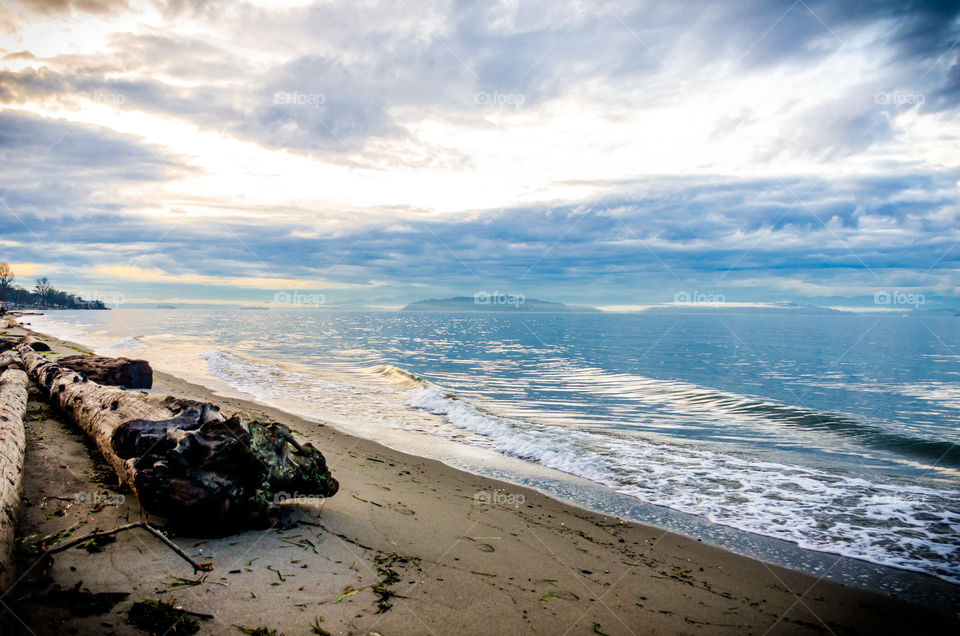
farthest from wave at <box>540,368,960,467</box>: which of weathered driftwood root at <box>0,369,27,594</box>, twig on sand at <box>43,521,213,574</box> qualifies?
weathered driftwood root at <box>0,369,27,594</box>

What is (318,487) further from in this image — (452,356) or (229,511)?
(452,356)

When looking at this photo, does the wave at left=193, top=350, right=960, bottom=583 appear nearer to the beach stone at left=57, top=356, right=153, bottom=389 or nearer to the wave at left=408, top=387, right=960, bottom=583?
the wave at left=408, top=387, right=960, bottom=583

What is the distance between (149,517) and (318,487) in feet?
5.73

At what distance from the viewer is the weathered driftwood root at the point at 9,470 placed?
3.63 m

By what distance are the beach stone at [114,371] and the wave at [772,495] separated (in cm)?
1056

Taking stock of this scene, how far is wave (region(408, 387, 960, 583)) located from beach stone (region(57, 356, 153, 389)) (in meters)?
10.6

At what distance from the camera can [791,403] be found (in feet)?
67.5
